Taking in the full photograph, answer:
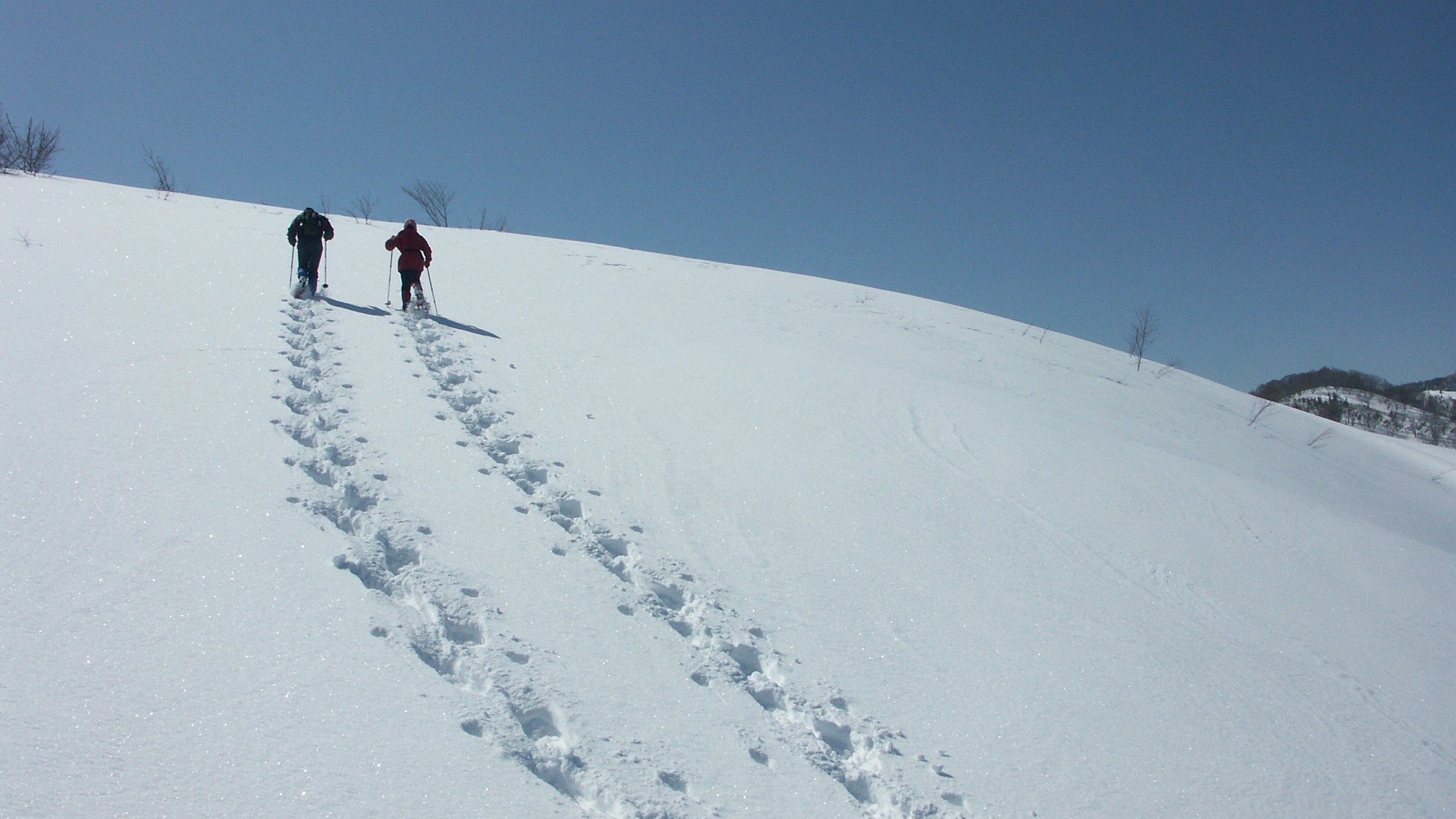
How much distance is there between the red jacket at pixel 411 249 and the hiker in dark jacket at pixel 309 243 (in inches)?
32.5

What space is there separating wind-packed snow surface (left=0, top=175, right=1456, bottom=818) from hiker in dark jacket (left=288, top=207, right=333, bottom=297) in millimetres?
635

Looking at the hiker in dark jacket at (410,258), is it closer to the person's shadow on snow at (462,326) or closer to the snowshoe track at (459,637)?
the person's shadow on snow at (462,326)

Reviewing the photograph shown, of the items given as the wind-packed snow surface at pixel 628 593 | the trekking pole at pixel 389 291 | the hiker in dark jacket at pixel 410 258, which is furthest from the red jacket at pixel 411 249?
the wind-packed snow surface at pixel 628 593

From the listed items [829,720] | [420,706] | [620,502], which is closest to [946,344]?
[620,502]

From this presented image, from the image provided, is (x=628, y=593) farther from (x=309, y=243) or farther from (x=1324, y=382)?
(x=1324, y=382)

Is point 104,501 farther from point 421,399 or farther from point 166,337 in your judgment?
point 166,337

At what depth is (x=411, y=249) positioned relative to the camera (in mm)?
9938

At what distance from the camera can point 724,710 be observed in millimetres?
3340

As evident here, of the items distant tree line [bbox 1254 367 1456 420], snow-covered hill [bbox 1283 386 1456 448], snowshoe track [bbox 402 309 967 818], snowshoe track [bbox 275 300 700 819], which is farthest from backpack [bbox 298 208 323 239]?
distant tree line [bbox 1254 367 1456 420]

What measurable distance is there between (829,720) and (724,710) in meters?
0.47

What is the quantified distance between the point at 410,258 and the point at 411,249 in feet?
0.52

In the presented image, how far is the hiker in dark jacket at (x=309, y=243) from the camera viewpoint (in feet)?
29.8

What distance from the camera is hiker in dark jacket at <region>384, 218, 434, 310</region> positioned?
960 cm

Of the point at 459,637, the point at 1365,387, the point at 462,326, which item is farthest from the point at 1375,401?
the point at 459,637
